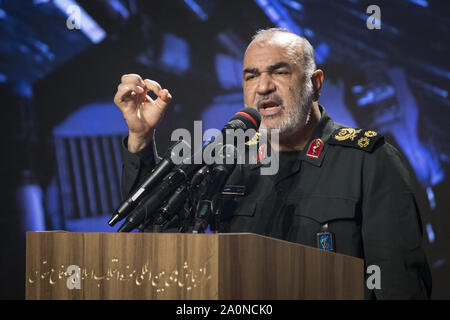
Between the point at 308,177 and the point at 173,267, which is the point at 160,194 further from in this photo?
the point at 308,177

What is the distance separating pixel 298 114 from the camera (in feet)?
5.74

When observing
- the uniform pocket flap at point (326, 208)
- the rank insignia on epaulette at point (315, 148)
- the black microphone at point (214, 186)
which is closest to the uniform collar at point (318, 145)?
the rank insignia on epaulette at point (315, 148)

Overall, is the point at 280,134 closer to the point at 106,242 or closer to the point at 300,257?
the point at 300,257

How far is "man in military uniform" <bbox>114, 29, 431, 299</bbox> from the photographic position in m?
1.47

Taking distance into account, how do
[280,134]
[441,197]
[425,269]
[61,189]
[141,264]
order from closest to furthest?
1. [141,264]
2. [425,269]
3. [280,134]
4. [441,197]
5. [61,189]

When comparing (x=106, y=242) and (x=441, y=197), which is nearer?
(x=106, y=242)

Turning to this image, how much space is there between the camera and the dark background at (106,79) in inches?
101

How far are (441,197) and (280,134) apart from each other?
1153 mm

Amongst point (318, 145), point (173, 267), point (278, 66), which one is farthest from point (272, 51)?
point (173, 267)

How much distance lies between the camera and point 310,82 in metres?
1.81

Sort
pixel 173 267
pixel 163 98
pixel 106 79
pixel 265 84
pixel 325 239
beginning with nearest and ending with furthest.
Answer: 1. pixel 173 267
2. pixel 163 98
3. pixel 325 239
4. pixel 265 84
5. pixel 106 79

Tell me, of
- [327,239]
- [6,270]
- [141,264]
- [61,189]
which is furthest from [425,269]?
[6,270]

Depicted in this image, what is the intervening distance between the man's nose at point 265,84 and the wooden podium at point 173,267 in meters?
0.84

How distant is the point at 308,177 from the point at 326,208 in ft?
0.50
